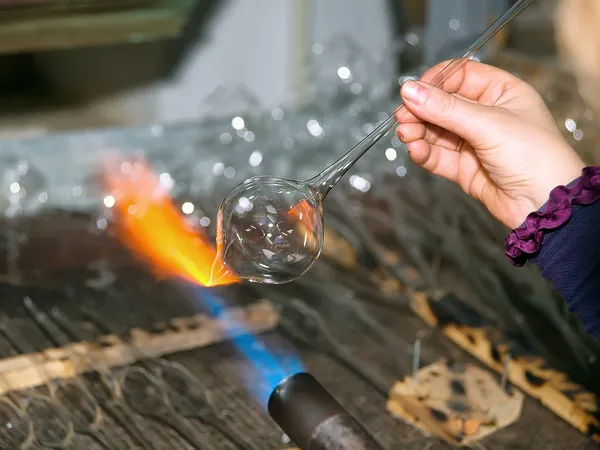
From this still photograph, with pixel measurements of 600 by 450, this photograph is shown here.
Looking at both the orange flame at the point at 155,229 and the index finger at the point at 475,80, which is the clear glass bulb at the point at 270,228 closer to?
the index finger at the point at 475,80

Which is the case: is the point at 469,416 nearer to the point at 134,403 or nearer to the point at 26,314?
the point at 134,403

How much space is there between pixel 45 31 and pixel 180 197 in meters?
0.50

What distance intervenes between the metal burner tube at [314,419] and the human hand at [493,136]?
0.65 feet

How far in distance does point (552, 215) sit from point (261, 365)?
0.29m

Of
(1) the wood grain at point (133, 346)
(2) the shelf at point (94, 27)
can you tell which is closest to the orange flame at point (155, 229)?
(1) the wood grain at point (133, 346)

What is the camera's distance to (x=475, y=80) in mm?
658

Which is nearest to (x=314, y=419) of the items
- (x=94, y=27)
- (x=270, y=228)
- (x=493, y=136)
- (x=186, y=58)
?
(x=270, y=228)

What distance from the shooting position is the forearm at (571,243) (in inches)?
23.3

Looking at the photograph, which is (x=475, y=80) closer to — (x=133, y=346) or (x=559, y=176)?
(x=559, y=176)

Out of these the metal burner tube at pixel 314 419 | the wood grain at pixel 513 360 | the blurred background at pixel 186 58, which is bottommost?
the wood grain at pixel 513 360

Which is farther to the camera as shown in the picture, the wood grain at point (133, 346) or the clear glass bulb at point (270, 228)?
the wood grain at point (133, 346)

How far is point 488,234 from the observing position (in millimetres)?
976

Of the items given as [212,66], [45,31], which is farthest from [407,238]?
[212,66]

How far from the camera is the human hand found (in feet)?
1.90
